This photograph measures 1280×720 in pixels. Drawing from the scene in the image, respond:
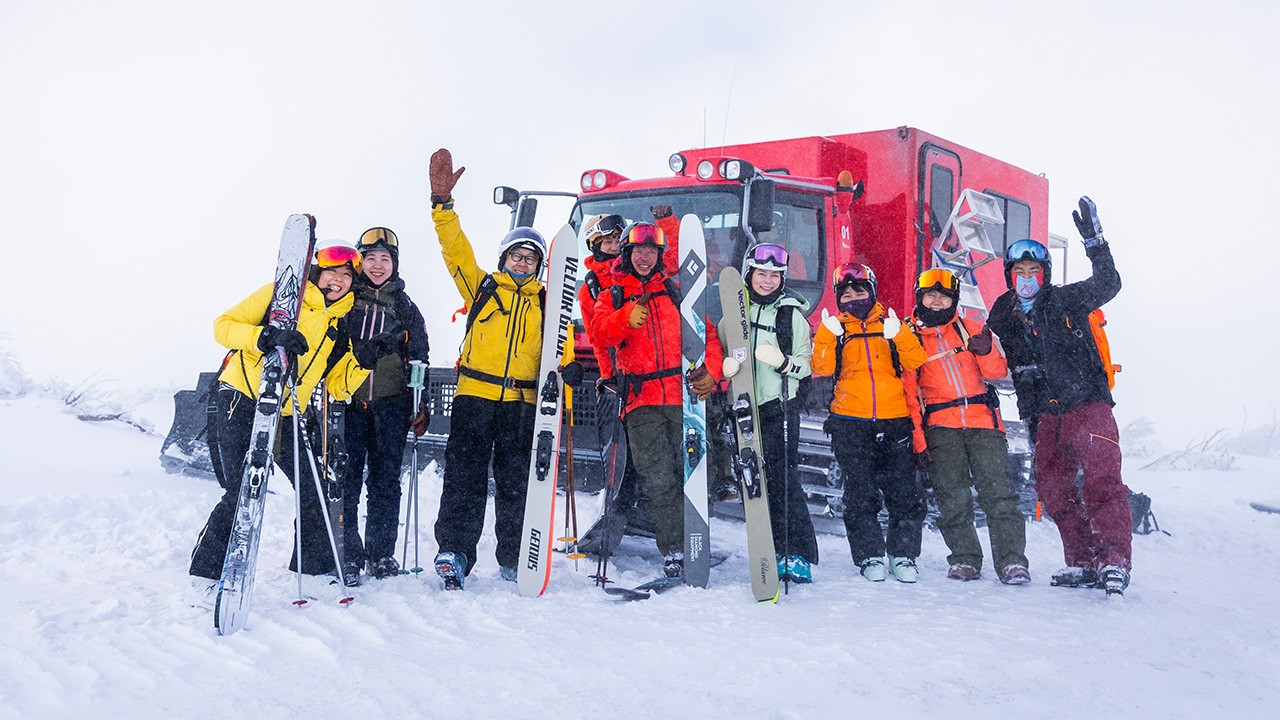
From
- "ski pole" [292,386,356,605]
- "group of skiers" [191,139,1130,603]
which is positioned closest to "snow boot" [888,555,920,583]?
"group of skiers" [191,139,1130,603]

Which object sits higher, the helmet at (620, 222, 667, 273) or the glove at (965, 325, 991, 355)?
the helmet at (620, 222, 667, 273)

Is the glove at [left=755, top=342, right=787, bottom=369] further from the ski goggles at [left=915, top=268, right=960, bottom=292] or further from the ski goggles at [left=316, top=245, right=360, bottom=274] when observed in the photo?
the ski goggles at [left=316, top=245, right=360, bottom=274]

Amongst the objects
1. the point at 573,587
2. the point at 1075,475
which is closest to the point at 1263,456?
the point at 1075,475

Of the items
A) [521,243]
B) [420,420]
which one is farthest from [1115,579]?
[420,420]

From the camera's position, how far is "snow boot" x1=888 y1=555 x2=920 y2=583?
14.6 ft

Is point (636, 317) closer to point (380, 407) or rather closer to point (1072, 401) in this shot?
point (380, 407)

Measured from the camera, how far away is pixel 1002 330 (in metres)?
4.65

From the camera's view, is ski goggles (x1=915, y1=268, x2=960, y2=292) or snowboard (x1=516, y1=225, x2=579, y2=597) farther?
ski goggles (x1=915, y1=268, x2=960, y2=292)

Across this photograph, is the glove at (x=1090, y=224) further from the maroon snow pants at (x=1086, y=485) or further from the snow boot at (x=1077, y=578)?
the snow boot at (x=1077, y=578)

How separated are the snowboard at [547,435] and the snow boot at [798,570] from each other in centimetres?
130

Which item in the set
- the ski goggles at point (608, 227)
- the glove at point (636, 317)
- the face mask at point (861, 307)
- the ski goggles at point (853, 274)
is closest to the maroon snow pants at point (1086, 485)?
the face mask at point (861, 307)

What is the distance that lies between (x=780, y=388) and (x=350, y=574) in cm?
246

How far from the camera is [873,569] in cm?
454

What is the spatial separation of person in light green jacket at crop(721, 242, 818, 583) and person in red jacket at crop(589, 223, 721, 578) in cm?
33
